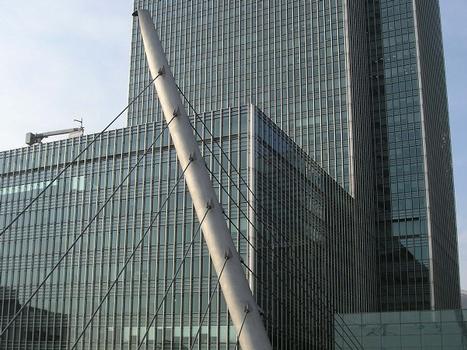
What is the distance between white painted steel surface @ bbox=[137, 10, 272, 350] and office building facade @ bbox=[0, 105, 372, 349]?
28.0m

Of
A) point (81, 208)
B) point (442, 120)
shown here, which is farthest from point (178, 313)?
point (442, 120)

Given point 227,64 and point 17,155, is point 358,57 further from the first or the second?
point 17,155

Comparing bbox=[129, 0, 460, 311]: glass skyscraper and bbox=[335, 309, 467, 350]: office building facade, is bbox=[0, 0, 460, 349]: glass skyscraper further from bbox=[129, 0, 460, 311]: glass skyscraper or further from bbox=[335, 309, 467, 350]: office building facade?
bbox=[335, 309, 467, 350]: office building facade

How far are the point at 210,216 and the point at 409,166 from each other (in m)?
80.2

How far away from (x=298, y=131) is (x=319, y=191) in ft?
66.8

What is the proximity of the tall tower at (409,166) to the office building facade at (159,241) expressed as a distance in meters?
24.3

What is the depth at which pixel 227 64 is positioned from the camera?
354 ft

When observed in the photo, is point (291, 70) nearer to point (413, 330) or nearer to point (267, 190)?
point (267, 190)

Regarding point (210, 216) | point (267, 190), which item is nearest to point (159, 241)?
point (267, 190)

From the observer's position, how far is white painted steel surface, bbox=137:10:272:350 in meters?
30.1

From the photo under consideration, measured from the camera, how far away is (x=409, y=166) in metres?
107

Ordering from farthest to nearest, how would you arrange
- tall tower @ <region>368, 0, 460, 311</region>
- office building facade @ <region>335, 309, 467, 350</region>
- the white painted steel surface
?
tall tower @ <region>368, 0, 460, 311</region> → office building facade @ <region>335, 309, 467, 350</region> → the white painted steel surface

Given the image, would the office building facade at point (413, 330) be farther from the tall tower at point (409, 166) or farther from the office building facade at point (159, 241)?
the tall tower at point (409, 166)

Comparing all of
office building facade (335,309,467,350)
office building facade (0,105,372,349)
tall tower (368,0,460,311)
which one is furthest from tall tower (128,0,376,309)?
office building facade (335,309,467,350)
